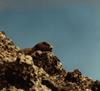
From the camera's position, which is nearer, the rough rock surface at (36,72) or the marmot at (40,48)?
the rough rock surface at (36,72)

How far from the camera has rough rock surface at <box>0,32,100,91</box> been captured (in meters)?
150

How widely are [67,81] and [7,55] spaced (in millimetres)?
25068

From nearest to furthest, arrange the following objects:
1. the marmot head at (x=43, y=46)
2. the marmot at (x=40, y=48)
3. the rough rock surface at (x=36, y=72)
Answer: the rough rock surface at (x=36, y=72), the marmot head at (x=43, y=46), the marmot at (x=40, y=48)

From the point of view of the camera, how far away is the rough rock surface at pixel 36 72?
150 m

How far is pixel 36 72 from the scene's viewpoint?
153 metres

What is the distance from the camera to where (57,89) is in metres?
157

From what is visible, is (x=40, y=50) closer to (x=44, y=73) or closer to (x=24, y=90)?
(x=44, y=73)

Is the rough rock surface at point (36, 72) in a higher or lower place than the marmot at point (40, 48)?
lower

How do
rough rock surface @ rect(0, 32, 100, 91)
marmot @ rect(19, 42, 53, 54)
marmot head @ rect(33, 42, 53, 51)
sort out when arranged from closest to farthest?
rough rock surface @ rect(0, 32, 100, 91), marmot head @ rect(33, 42, 53, 51), marmot @ rect(19, 42, 53, 54)

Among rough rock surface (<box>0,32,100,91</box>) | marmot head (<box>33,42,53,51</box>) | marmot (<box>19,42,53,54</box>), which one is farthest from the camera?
marmot (<box>19,42,53,54</box>)

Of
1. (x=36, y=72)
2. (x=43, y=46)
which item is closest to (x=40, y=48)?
(x=43, y=46)

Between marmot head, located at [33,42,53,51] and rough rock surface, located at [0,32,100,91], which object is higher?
marmot head, located at [33,42,53,51]

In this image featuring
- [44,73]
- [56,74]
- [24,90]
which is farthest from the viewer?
[56,74]

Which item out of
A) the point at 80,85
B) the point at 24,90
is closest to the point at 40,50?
the point at 80,85
